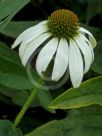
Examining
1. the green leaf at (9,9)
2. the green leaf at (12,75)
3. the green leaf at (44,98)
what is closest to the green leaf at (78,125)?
the green leaf at (44,98)

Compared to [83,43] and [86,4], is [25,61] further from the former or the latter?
[86,4]

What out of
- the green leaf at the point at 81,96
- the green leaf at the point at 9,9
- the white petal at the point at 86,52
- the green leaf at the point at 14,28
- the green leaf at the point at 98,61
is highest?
the green leaf at the point at 9,9

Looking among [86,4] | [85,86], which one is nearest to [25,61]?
[85,86]

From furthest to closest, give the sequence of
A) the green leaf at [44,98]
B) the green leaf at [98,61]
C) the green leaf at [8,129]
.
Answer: the green leaf at [98,61], the green leaf at [44,98], the green leaf at [8,129]

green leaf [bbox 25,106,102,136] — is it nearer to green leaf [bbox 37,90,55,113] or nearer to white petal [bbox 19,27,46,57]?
green leaf [bbox 37,90,55,113]

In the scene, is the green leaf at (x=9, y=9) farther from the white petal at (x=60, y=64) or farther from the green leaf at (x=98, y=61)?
the green leaf at (x=98, y=61)

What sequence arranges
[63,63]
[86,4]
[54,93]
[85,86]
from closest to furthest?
[63,63]
[85,86]
[54,93]
[86,4]

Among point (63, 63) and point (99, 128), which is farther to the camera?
point (99, 128)

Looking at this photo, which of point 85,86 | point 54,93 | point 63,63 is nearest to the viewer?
point 63,63
